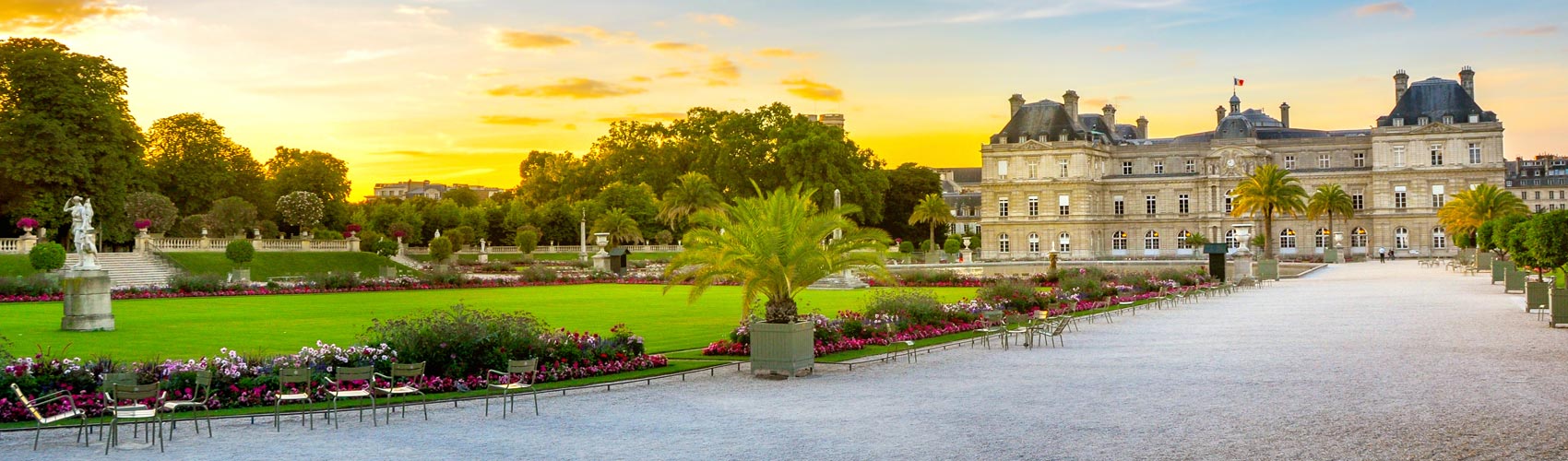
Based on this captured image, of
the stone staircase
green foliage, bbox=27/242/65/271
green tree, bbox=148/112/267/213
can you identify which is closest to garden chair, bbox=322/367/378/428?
green foliage, bbox=27/242/65/271

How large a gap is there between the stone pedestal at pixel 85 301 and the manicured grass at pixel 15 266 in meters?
25.5

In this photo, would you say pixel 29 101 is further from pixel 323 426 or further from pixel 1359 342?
pixel 1359 342

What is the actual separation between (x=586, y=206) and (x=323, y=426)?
242 ft

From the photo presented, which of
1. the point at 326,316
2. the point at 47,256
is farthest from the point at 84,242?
the point at 47,256

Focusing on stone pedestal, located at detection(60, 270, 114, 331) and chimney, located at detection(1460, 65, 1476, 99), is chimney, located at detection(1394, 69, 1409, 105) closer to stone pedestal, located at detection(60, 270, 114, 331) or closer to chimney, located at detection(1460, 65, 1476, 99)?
chimney, located at detection(1460, 65, 1476, 99)

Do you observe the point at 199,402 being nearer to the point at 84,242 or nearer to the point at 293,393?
the point at 293,393

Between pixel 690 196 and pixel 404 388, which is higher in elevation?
pixel 690 196

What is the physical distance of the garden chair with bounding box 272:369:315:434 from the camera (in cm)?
1296

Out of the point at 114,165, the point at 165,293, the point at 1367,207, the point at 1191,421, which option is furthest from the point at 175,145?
the point at 1367,207

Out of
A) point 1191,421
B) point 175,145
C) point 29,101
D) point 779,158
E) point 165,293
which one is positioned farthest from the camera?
point 779,158

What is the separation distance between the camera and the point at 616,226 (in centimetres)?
8200

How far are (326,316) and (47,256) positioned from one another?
2117cm

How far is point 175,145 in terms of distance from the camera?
6944 centimetres

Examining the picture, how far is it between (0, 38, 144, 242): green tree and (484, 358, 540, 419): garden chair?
1844 inches
